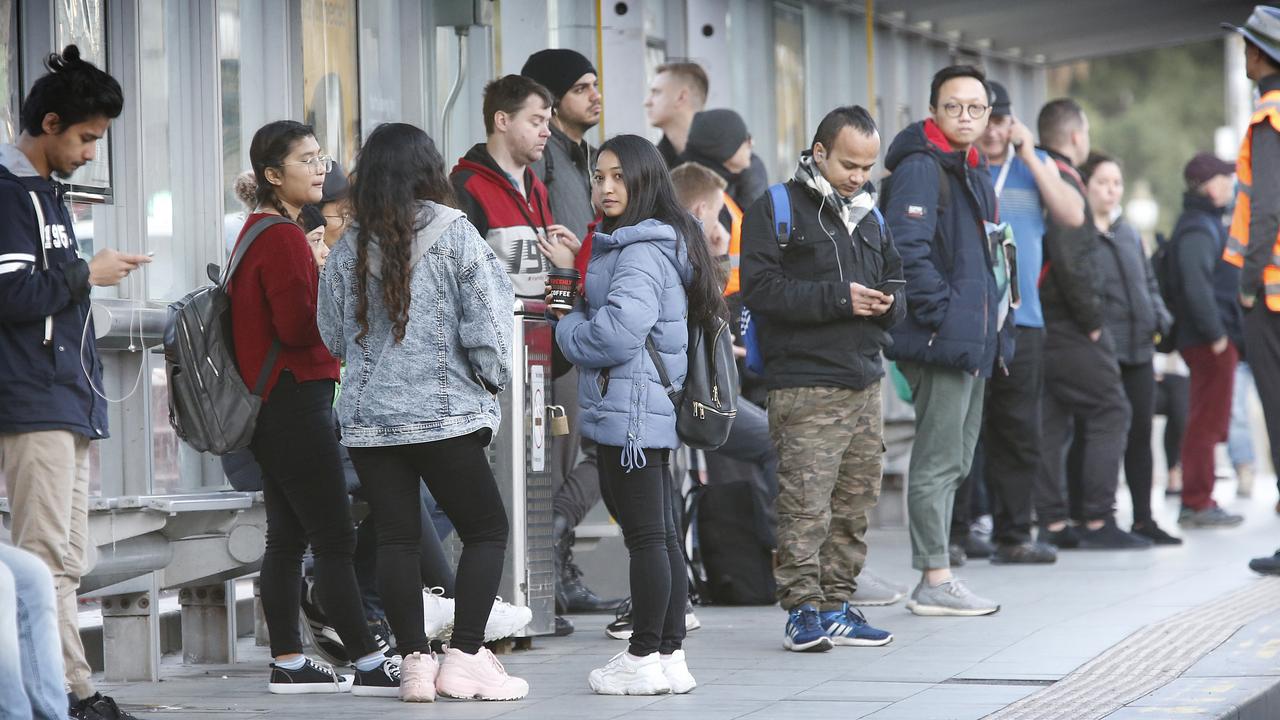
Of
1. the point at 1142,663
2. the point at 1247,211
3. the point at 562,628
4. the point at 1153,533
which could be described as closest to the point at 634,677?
the point at 562,628

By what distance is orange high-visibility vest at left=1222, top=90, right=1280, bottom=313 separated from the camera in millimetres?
8992

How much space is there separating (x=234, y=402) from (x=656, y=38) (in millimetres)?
6106

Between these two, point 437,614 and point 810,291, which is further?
point 810,291

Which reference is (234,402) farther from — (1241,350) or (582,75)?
(1241,350)

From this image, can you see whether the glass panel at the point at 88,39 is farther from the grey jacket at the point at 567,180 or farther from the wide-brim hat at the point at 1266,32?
the wide-brim hat at the point at 1266,32

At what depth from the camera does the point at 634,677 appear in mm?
6020

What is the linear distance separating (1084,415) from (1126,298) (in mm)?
869

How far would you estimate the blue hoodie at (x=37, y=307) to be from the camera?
16.9 ft

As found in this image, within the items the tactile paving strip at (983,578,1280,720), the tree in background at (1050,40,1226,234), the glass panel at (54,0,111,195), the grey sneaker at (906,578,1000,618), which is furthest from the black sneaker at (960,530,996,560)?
the tree in background at (1050,40,1226,234)

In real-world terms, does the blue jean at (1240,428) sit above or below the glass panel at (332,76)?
below

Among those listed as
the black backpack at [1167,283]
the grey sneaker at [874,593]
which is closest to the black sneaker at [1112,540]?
the black backpack at [1167,283]

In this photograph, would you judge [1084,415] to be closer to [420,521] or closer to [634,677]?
[634,677]

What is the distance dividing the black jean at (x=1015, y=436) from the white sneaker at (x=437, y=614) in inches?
164

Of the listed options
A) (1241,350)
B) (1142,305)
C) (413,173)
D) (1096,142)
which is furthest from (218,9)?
(1096,142)
